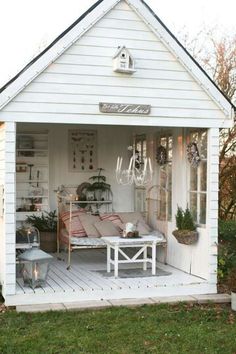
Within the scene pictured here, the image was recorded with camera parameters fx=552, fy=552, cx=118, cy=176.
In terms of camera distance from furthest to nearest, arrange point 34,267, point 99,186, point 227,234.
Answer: point 99,186
point 227,234
point 34,267

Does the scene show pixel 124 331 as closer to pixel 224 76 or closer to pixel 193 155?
pixel 193 155

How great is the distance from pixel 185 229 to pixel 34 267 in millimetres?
2325

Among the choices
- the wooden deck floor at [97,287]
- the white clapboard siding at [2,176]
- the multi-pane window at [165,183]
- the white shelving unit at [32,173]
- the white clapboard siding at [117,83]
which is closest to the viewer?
the wooden deck floor at [97,287]

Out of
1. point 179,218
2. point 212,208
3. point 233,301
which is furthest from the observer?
point 179,218

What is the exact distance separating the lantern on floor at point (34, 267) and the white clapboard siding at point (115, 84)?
71.2 inches

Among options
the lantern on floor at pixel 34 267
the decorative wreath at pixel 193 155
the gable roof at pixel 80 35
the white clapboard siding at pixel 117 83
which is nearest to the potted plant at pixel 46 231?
the lantern on floor at pixel 34 267

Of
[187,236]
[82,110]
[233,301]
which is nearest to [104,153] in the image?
[187,236]

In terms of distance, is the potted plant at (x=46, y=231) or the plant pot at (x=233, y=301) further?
the potted plant at (x=46, y=231)

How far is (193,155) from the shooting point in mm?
8273

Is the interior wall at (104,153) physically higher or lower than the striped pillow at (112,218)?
higher

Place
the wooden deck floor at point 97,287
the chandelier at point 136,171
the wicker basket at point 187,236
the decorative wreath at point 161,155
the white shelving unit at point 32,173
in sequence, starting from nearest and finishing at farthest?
the wooden deck floor at point 97,287
the wicker basket at point 187,236
the decorative wreath at point 161,155
the chandelier at point 136,171
the white shelving unit at point 32,173

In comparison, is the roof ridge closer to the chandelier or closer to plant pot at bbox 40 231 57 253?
the chandelier

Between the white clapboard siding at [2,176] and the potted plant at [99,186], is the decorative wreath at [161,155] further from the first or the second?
the white clapboard siding at [2,176]

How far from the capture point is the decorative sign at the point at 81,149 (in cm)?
1100
